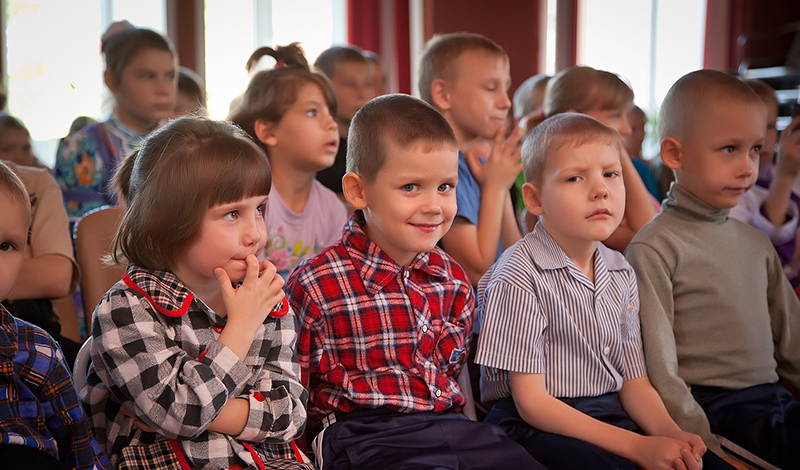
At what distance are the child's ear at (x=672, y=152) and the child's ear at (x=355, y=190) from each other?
2.98 feet

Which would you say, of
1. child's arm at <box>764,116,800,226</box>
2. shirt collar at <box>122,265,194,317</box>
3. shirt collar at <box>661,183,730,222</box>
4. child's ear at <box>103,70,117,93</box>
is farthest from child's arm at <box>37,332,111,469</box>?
child's arm at <box>764,116,800,226</box>

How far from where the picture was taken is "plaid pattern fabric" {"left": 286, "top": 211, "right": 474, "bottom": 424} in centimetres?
156

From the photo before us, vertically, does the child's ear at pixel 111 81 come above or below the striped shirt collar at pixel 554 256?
above

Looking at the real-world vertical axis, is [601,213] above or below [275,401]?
above

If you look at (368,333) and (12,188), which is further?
(368,333)

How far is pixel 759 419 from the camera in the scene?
183 cm

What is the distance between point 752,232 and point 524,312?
833mm

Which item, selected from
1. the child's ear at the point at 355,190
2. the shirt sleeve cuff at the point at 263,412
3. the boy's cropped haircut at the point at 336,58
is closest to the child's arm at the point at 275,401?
the shirt sleeve cuff at the point at 263,412

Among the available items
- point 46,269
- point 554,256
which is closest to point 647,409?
point 554,256

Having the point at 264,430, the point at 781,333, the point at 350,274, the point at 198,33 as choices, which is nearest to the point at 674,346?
the point at 781,333

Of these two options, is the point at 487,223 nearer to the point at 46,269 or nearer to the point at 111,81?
the point at 46,269

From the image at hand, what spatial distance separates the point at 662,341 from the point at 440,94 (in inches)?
46.3

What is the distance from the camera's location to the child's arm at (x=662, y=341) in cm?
179

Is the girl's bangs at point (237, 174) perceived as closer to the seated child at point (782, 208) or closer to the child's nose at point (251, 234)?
the child's nose at point (251, 234)
